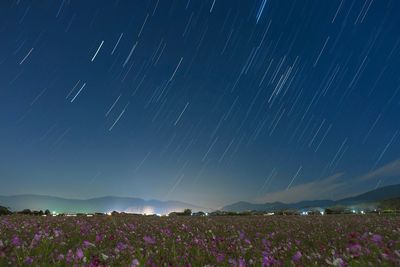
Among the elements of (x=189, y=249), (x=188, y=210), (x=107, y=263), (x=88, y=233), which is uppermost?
(x=188, y=210)

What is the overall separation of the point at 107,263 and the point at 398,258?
365 cm

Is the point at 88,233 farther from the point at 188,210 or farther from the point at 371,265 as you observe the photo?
the point at 188,210

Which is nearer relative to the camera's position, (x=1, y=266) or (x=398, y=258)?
(x=398, y=258)

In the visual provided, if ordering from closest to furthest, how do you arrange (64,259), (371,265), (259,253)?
1. (371,265)
2. (64,259)
3. (259,253)

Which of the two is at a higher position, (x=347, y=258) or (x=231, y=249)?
(x=231, y=249)

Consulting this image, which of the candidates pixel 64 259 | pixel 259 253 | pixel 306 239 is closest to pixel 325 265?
pixel 259 253

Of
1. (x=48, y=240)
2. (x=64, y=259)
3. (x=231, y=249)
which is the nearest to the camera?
(x=64, y=259)

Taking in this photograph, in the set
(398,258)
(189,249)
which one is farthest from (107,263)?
(398,258)

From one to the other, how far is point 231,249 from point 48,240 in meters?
3.92

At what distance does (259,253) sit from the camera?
21.2ft

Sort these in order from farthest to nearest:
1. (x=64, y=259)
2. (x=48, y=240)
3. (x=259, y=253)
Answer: (x=48, y=240)
(x=259, y=253)
(x=64, y=259)

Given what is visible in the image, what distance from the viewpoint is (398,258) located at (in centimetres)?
407

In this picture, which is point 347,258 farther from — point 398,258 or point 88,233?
point 88,233

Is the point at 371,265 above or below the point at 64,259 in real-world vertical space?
below
